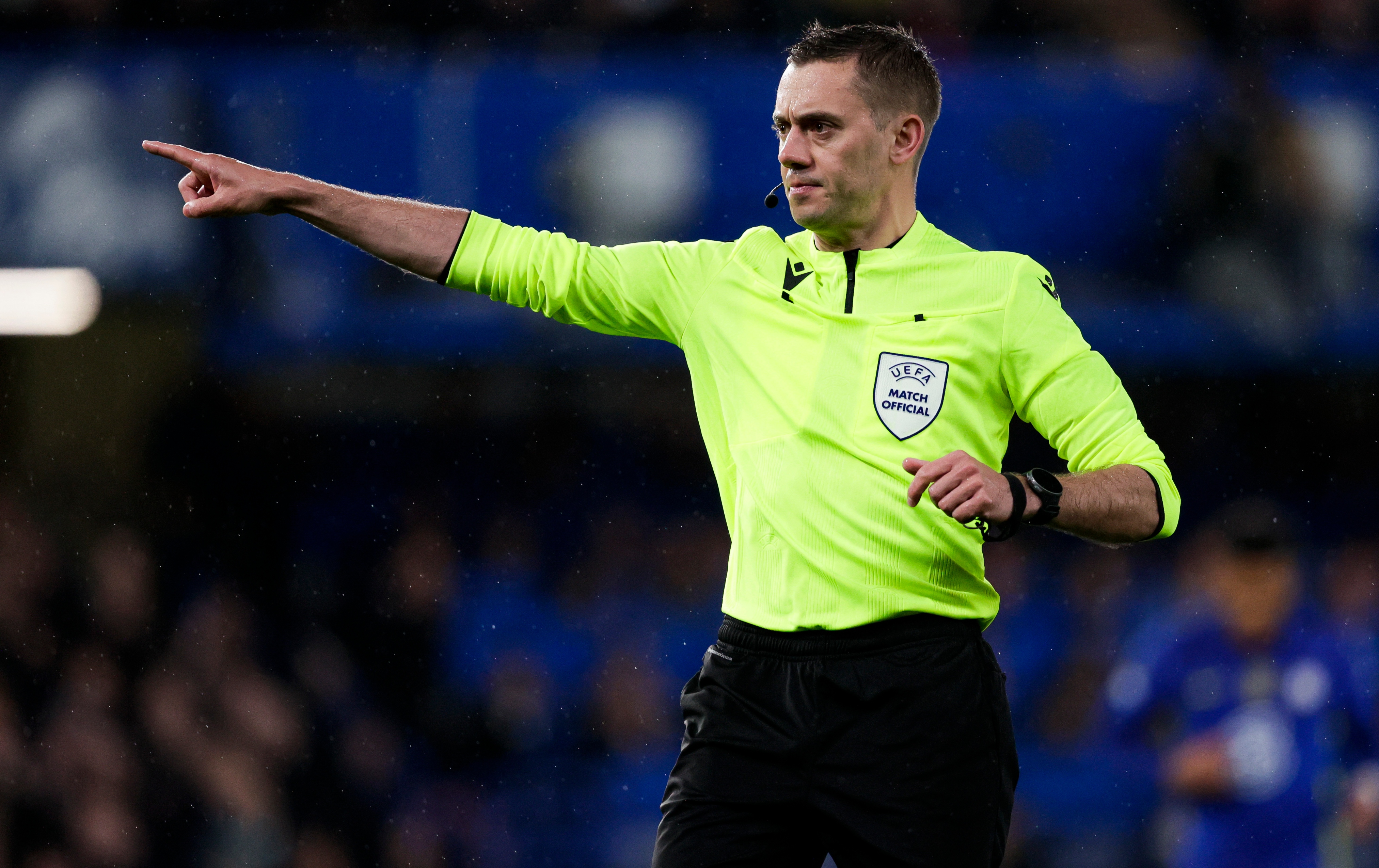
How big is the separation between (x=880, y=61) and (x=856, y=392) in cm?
60

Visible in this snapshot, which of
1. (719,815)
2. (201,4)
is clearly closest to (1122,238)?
(201,4)

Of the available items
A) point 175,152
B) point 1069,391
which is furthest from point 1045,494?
point 175,152

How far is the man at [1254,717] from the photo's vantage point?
455cm

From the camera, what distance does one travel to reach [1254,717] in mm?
4688

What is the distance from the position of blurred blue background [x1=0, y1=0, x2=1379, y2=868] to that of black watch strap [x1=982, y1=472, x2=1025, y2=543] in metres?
4.25

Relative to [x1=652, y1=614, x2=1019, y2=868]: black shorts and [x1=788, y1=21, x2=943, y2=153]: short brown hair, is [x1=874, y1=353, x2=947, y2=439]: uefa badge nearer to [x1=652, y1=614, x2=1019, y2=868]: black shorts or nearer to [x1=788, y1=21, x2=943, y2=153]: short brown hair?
[x1=652, y1=614, x2=1019, y2=868]: black shorts

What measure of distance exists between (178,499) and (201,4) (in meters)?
2.31

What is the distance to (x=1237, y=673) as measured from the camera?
15.5 ft

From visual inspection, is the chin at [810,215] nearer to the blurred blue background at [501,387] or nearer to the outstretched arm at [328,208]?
the outstretched arm at [328,208]

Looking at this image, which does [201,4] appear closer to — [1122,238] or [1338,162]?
[1122,238]

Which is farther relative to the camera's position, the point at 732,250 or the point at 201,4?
the point at 201,4

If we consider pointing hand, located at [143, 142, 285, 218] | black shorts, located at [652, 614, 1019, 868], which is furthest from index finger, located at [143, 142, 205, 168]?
black shorts, located at [652, 614, 1019, 868]

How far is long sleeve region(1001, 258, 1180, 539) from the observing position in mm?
2455

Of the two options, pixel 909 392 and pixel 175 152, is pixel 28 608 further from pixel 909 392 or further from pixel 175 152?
pixel 909 392
